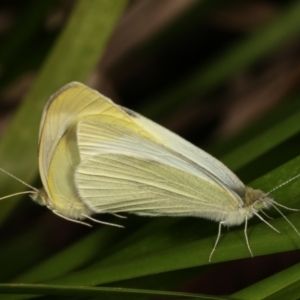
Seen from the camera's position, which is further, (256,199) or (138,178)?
(138,178)

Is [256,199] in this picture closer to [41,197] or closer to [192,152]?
[192,152]

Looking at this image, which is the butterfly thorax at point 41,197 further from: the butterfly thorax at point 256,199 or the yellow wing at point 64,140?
the butterfly thorax at point 256,199

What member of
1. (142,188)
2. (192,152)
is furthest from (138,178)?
(192,152)

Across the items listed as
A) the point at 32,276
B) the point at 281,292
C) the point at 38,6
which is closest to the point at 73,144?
the point at 32,276

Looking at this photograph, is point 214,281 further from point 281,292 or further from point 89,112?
point 281,292

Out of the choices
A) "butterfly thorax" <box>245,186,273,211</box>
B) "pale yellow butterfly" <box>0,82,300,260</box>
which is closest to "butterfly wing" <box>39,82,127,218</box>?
"pale yellow butterfly" <box>0,82,300,260</box>

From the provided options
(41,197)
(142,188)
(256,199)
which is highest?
(41,197)

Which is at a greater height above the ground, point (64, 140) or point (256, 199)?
point (64, 140)

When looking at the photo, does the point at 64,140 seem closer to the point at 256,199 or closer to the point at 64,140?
the point at 64,140
